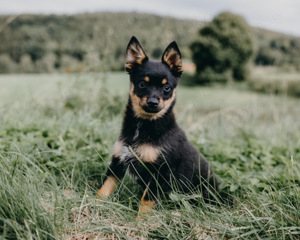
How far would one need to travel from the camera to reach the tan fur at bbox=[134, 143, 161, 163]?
3564 millimetres

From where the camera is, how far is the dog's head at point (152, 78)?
3754 mm

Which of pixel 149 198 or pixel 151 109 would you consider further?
pixel 151 109

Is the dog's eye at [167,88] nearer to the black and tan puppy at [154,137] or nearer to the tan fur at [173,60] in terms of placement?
the black and tan puppy at [154,137]

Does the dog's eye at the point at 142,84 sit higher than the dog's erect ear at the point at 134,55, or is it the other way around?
the dog's erect ear at the point at 134,55

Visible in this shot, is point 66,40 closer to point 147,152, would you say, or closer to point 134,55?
point 134,55

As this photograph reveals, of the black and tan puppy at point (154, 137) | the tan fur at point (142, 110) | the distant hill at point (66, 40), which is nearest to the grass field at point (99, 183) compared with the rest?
the black and tan puppy at point (154, 137)

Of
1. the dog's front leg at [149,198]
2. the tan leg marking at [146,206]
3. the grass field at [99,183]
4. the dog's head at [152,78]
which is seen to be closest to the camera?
the grass field at [99,183]

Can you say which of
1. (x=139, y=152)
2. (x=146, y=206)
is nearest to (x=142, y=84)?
(x=139, y=152)

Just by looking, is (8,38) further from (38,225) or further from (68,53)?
(38,225)

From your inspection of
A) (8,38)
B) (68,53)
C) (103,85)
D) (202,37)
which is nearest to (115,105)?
(103,85)

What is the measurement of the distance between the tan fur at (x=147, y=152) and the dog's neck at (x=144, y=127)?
0.07 meters

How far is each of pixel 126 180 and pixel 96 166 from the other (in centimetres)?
37

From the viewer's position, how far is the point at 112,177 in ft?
12.1

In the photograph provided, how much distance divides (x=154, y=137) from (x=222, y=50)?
18.8 m
